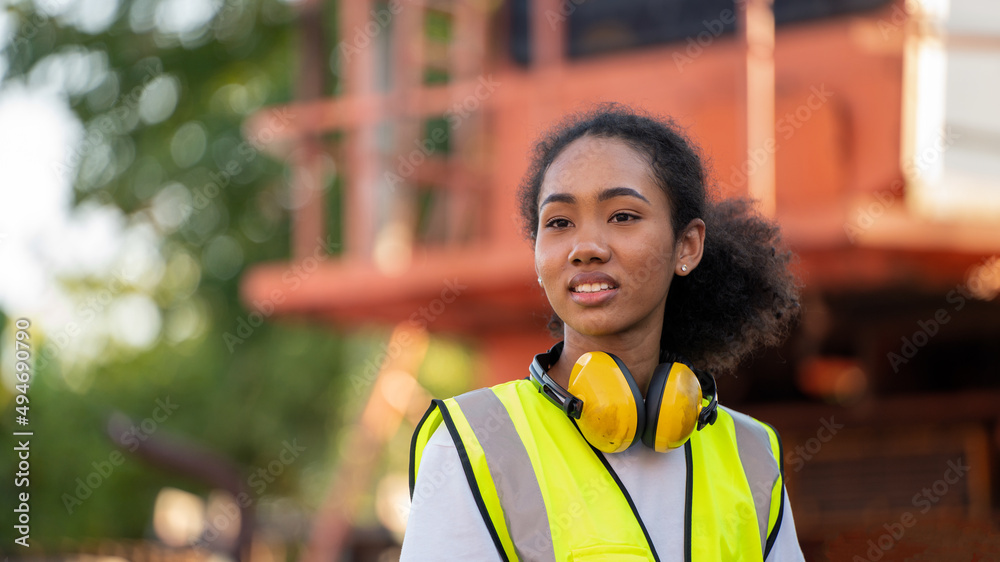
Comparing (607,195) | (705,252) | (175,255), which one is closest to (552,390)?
(607,195)

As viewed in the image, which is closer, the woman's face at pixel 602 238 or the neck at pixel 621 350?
the woman's face at pixel 602 238

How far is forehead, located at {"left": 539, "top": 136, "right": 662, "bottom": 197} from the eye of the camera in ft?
6.74

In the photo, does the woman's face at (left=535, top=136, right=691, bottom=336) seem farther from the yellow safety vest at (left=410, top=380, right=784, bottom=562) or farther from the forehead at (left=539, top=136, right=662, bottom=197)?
the yellow safety vest at (left=410, top=380, right=784, bottom=562)

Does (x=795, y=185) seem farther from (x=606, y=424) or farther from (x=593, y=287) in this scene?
(x=606, y=424)

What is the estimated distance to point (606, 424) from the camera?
1968 millimetres

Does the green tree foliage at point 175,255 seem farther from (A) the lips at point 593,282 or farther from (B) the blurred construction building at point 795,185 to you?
(A) the lips at point 593,282

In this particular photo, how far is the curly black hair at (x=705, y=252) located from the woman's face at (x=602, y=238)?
7cm

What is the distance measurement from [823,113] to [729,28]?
1322 millimetres

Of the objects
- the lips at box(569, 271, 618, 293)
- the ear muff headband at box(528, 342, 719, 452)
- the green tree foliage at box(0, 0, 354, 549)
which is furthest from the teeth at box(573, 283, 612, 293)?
the green tree foliage at box(0, 0, 354, 549)

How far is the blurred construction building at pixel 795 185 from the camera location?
6043mm

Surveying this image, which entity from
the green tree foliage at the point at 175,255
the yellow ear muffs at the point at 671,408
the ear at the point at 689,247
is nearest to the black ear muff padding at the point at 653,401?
the yellow ear muffs at the point at 671,408

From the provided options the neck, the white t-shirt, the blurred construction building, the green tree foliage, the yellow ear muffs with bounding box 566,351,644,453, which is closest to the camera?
the white t-shirt

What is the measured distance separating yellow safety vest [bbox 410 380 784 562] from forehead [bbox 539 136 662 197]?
15.2 inches

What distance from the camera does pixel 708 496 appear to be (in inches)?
80.9
